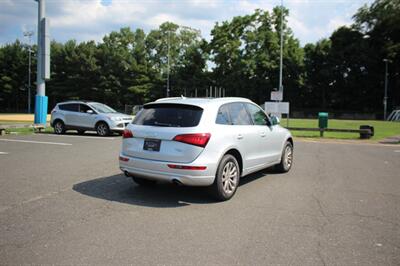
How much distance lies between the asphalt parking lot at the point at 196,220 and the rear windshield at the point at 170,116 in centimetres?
127

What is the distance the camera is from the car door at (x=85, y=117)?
1778 cm

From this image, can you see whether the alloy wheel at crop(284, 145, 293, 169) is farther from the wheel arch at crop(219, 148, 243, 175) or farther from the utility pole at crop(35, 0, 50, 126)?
the utility pole at crop(35, 0, 50, 126)

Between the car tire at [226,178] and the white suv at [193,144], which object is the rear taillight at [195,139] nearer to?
the white suv at [193,144]

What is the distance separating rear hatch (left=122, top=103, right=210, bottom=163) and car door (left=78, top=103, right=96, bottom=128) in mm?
11912

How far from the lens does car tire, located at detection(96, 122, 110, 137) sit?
57.1 feet

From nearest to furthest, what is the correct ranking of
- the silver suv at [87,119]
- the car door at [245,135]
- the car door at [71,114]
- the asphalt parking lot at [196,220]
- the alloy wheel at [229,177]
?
the asphalt parking lot at [196,220] → the alloy wheel at [229,177] → the car door at [245,135] → the silver suv at [87,119] → the car door at [71,114]

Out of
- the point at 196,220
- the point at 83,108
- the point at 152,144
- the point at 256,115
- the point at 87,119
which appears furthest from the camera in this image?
A: the point at 83,108

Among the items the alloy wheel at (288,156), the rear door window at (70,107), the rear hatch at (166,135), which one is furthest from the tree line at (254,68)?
the rear hatch at (166,135)

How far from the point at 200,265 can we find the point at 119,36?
71036 millimetres

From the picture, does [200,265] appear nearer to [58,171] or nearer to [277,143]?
[277,143]

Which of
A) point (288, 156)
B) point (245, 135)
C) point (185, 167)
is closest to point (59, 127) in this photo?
point (288, 156)

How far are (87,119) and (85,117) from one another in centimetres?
17

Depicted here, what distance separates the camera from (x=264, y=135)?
745 centimetres

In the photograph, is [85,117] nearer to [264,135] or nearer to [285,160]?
[285,160]
